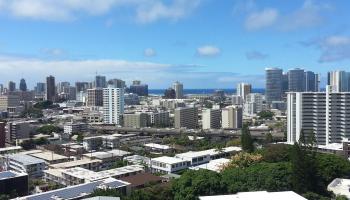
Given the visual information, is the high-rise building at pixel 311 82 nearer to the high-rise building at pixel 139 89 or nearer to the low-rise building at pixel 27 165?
the high-rise building at pixel 139 89

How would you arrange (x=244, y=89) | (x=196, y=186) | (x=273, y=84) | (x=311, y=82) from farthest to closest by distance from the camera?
(x=244, y=89)
(x=311, y=82)
(x=273, y=84)
(x=196, y=186)

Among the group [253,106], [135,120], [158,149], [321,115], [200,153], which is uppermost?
[321,115]

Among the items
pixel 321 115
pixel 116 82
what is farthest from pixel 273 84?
pixel 321 115

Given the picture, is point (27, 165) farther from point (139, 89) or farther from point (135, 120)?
point (139, 89)

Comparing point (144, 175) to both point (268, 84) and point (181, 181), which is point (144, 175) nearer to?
point (181, 181)

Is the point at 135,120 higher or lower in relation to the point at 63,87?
lower

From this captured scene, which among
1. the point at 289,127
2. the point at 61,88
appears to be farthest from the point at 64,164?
the point at 61,88
